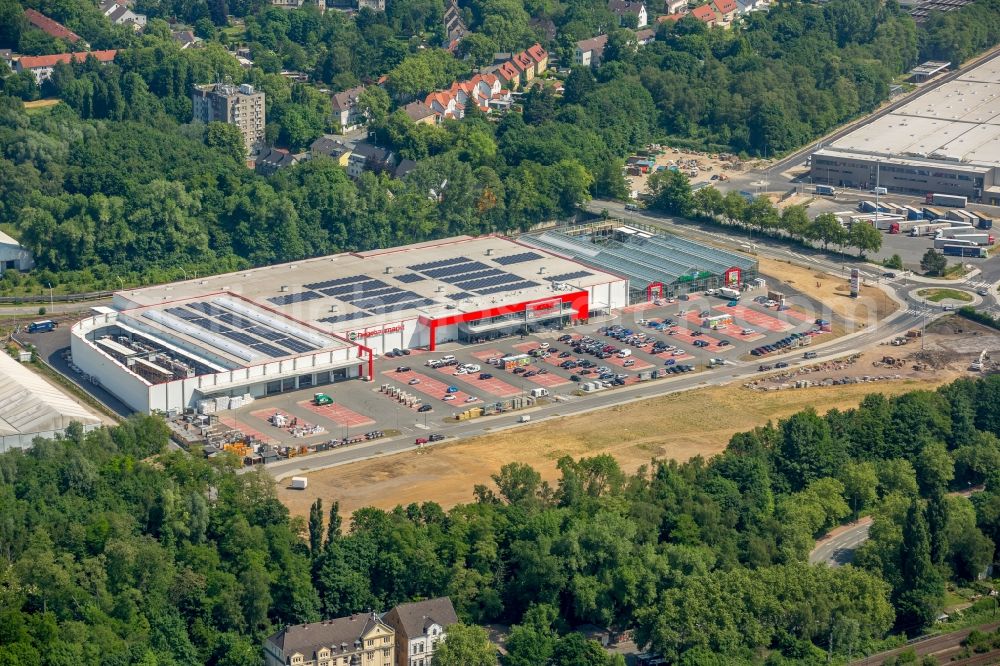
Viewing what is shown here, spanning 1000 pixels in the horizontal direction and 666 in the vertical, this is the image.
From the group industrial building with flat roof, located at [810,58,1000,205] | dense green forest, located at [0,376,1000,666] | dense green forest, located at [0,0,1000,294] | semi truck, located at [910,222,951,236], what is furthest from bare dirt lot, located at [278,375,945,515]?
industrial building with flat roof, located at [810,58,1000,205]

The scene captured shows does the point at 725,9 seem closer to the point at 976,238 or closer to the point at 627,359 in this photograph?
the point at 976,238

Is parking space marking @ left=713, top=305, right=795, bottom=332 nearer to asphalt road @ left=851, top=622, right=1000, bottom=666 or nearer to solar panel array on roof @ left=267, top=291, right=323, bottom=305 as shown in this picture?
solar panel array on roof @ left=267, top=291, right=323, bottom=305

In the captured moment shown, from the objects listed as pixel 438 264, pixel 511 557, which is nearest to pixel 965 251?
pixel 438 264

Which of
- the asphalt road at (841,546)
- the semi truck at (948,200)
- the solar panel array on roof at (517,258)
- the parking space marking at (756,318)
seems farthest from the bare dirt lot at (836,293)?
the asphalt road at (841,546)

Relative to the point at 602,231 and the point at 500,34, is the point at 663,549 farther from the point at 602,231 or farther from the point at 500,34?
the point at 500,34

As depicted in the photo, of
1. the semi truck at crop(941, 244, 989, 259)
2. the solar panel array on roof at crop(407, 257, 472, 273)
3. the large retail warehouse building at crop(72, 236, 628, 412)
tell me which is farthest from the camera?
the semi truck at crop(941, 244, 989, 259)

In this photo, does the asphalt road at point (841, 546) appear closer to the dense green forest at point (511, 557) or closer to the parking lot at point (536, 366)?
the dense green forest at point (511, 557)

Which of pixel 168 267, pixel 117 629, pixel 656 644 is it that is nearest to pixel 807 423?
pixel 656 644
